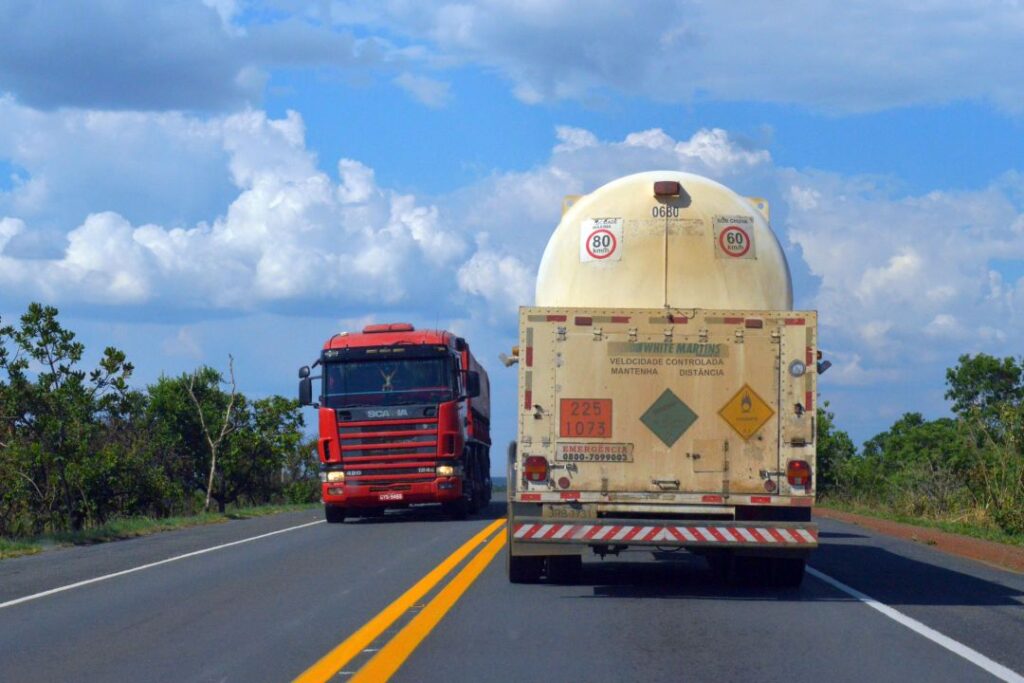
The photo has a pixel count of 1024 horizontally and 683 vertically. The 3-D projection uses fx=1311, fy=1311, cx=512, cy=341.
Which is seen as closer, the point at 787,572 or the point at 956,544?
the point at 787,572

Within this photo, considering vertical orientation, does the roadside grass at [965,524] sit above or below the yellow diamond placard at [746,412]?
below

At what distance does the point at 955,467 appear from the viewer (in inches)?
1112

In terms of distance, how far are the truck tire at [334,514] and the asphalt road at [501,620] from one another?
9086 mm

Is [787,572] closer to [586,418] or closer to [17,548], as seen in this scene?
[586,418]

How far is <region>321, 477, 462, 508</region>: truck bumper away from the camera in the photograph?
2578 cm

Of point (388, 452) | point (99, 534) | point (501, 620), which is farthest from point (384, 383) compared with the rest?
point (501, 620)

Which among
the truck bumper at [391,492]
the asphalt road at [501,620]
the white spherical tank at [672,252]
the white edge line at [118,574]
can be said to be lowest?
the white edge line at [118,574]

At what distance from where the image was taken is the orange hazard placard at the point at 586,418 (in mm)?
12203

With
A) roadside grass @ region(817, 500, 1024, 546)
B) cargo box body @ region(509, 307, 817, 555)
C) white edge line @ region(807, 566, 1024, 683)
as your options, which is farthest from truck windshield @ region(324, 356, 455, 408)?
cargo box body @ region(509, 307, 817, 555)

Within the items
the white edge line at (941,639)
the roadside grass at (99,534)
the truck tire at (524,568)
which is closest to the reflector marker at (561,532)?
the truck tire at (524,568)

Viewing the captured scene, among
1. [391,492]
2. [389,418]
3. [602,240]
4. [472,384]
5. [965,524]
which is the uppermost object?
[602,240]

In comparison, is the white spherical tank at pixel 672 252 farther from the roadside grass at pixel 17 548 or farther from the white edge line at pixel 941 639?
the roadside grass at pixel 17 548

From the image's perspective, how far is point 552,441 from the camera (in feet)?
40.1

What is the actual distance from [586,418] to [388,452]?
14.1 m
